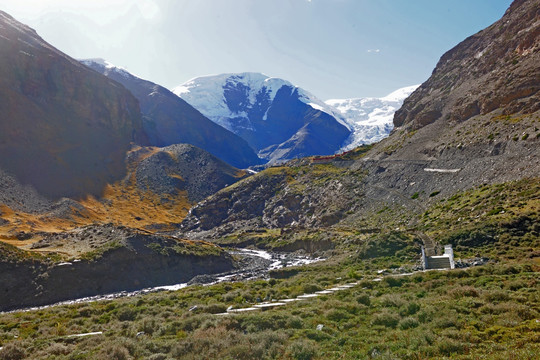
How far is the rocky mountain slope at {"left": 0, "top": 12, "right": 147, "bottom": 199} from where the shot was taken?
346 feet

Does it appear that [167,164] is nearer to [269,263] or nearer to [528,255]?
[269,263]

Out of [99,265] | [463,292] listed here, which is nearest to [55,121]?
[99,265]

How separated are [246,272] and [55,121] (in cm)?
10993

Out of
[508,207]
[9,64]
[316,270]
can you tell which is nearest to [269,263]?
[316,270]

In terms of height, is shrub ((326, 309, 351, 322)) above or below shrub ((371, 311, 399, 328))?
below

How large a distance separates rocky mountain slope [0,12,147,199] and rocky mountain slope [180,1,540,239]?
39985 mm

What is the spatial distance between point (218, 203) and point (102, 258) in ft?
223

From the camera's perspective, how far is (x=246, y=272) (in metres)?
49.1

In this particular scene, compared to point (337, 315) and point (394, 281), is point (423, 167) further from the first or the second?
point (337, 315)

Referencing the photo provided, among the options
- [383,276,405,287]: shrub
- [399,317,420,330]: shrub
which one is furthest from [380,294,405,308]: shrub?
[383,276,405,287]: shrub

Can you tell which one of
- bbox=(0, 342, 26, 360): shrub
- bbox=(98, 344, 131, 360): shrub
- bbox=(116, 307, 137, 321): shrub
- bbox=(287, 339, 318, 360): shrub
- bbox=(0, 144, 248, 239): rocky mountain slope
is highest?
bbox=(0, 144, 248, 239): rocky mountain slope

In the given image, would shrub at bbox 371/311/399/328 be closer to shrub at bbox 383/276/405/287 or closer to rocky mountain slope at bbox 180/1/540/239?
shrub at bbox 383/276/405/287

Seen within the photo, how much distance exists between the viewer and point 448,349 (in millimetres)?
9883

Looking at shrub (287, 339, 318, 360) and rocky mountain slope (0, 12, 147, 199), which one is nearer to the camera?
shrub (287, 339, 318, 360)
